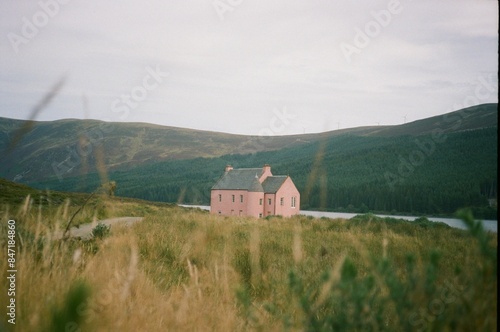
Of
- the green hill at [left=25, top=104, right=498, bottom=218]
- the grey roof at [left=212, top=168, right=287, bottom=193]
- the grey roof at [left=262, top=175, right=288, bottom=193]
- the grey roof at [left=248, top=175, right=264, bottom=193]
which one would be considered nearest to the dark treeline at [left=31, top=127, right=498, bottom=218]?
the green hill at [left=25, top=104, right=498, bottom=218]

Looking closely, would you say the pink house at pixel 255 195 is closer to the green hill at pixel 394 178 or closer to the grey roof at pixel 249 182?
the grey roof at pixel 249 182

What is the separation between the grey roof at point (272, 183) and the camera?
2068 inches

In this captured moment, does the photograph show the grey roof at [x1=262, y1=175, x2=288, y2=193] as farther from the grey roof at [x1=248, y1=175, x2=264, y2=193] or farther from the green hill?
the green hill

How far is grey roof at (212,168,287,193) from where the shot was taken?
173ft

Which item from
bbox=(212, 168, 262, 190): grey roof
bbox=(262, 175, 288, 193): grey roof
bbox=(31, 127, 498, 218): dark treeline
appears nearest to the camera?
bbox=(262, 175, 288, 193): grey roof

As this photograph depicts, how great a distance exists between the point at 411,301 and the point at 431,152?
15127 centimetres

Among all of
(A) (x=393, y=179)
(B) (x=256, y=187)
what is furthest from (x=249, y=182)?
Result: (A) (x=393, y=179)

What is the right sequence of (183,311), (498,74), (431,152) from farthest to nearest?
1. (431,152)
2. (183,311)
3. (498,74)

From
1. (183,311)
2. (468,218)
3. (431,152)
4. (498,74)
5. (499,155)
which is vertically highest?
(431,152)

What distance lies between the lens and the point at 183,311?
312cm

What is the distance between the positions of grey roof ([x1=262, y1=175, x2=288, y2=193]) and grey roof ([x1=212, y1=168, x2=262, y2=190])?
1578mm

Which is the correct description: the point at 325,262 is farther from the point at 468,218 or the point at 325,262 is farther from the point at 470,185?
the point at 470,185

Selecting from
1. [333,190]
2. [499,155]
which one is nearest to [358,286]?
[499,155]

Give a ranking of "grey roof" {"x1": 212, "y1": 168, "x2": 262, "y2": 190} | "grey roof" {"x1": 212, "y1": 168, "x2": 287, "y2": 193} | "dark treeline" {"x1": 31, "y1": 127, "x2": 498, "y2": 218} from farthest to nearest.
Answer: "dark treeline" {"x1": 31, "y1": 127, "x2": 498, "y2": 218}, "grey roof" {"x1": 212, "y1": 168, "x2": 262, "y2": 190}, "grey roof" {"x1": 212, "y1": 168, "x2": 287, "y2": 193}
